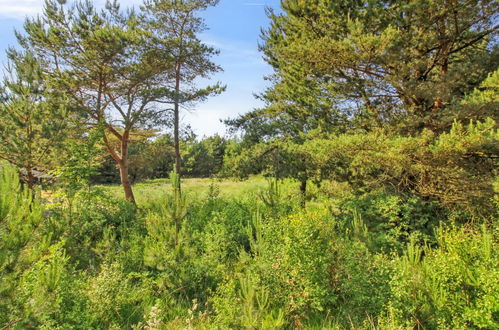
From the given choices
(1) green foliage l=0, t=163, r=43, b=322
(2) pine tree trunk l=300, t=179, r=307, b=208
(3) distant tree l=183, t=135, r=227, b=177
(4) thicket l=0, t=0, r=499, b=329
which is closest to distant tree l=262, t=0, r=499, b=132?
(4) thicket l=0, t=0, r=499, b=329

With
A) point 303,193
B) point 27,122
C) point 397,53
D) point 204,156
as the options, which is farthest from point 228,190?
point 204,156

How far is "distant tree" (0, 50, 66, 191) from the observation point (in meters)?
6.46

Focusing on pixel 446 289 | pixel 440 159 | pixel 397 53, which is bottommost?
pixel 446 289

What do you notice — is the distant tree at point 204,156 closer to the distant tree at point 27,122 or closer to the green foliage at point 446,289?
the distant tree at point 27,122

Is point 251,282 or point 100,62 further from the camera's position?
point 100,62

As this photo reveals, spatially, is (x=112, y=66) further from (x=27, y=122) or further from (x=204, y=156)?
(x=204, y=156)

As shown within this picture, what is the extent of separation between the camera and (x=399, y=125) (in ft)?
20.3

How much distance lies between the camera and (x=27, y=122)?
→ 6.55 meters

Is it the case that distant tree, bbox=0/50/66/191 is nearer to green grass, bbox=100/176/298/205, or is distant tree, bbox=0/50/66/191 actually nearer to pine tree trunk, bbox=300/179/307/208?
green grass, bbox=100/176/298/205

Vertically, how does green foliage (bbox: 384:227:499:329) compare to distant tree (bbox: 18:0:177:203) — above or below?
below

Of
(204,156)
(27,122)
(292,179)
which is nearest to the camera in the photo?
(27,122)

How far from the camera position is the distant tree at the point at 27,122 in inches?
254

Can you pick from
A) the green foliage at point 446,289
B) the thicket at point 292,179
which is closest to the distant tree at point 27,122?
the thicket at point 292,179

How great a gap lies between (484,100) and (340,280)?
4.20 meters
